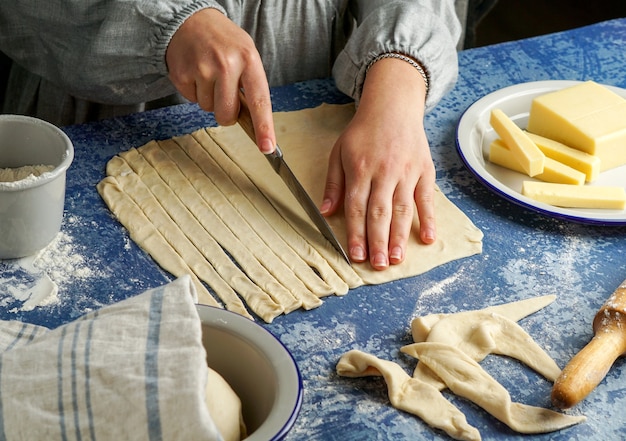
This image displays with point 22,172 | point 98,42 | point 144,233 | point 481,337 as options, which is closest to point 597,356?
point 481,337

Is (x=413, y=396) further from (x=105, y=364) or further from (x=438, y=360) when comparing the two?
(x=105, y=364)

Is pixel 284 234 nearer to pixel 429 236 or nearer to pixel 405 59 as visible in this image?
pixel 429 236

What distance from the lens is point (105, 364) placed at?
60 centimetres

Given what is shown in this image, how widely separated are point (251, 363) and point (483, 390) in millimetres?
285

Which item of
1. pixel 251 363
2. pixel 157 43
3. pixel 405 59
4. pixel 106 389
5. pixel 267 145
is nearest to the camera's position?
pixel 106 389

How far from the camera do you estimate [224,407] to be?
2.21ft

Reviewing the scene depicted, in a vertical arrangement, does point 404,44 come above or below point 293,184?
above

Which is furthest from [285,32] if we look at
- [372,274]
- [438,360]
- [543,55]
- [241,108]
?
[438,360]

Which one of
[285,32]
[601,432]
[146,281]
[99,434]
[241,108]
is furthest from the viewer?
[285,32]

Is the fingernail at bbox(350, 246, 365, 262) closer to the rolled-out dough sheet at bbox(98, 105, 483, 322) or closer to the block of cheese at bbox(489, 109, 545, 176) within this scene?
the rolled-out dough sheet at bbox(98, 105, 483, 322)

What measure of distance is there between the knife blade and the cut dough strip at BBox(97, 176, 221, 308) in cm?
19

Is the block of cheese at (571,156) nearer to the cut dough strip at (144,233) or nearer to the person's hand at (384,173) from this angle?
the person's hand at (384,173)

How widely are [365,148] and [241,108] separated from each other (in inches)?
7.6

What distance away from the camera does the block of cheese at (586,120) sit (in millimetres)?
1260
